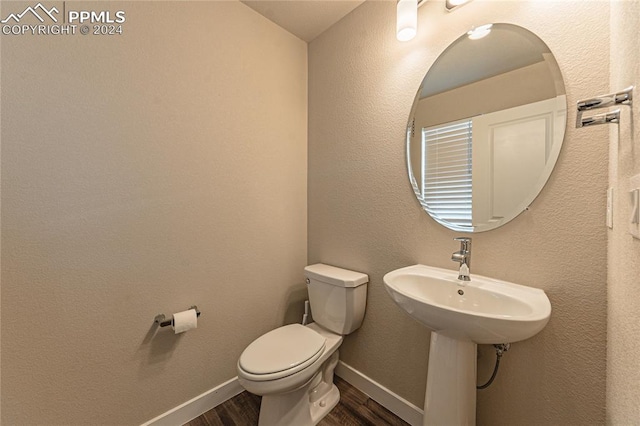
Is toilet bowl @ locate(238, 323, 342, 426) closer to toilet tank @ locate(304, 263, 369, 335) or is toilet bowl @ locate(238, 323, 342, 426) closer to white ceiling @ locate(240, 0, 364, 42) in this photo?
toilet tank @ locate(304, 263, 369, 335)

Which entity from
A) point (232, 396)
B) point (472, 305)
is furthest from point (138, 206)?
point (472, 305)

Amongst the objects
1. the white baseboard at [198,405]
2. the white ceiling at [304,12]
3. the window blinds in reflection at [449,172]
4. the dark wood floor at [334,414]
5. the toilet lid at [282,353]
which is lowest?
the dark wood floor at [334,414]

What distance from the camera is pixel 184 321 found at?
1.22m

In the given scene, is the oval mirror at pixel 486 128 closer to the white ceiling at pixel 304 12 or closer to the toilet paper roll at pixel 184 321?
the white ceiling at pixel 304 12

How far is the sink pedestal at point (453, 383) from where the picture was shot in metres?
0.93

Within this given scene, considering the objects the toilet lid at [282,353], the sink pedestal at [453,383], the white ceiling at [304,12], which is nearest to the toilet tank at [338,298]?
the toilet lid at [282,353]

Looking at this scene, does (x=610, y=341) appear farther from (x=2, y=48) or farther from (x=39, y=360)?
(x=2, y=48)

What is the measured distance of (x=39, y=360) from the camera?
0.97 metres

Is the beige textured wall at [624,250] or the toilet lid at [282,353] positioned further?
the toilet lid at [282,353]

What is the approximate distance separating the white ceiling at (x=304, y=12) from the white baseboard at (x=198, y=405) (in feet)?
7.56

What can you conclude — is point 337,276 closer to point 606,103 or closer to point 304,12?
point 606,103

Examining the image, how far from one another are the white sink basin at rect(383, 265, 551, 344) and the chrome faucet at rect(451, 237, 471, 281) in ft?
0.10

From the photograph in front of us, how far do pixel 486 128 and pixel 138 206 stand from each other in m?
1.64

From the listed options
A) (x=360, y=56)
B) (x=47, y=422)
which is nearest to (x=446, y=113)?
(x=360, y=56)
